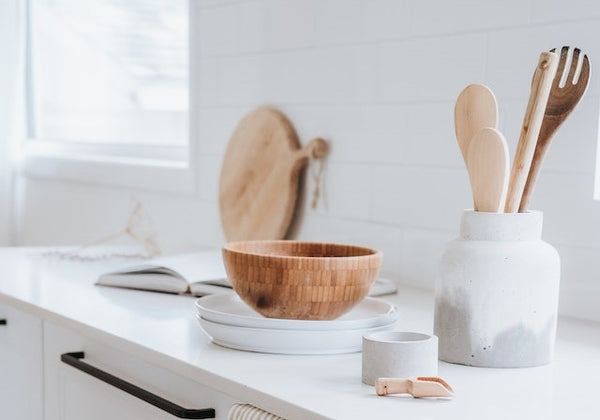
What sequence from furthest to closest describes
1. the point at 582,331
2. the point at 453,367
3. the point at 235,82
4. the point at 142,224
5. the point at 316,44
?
the point at 142,224 → the point at 235,82 → the point at 316,44 → the point at 582,331 → the point at 453,367

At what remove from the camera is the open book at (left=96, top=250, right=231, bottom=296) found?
5.31 feet

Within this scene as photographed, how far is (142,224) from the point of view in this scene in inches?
97.8

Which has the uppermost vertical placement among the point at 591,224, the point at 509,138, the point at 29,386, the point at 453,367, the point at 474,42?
the point at 474,42

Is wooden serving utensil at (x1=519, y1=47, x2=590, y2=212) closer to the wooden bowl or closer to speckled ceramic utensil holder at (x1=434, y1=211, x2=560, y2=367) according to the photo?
speckled ceramic utensil holder at (x1=434, y1=211, x2=560, y2=367)

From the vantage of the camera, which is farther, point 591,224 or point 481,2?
point 481,2

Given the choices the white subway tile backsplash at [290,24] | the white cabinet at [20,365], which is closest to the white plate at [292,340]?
the white cabinet at [20,365]

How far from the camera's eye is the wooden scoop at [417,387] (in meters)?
0.99

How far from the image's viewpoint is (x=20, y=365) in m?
1.64

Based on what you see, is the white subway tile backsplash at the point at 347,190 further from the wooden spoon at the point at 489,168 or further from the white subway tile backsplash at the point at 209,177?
the wooden spoon at the point at 489,168

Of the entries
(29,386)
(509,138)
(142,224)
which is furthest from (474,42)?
(142,224)

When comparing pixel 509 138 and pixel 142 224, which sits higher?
pixel 509 138

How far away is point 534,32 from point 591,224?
33cm

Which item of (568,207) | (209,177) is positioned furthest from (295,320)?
(209,177)

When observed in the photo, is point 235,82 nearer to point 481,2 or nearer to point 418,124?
point 418,124
